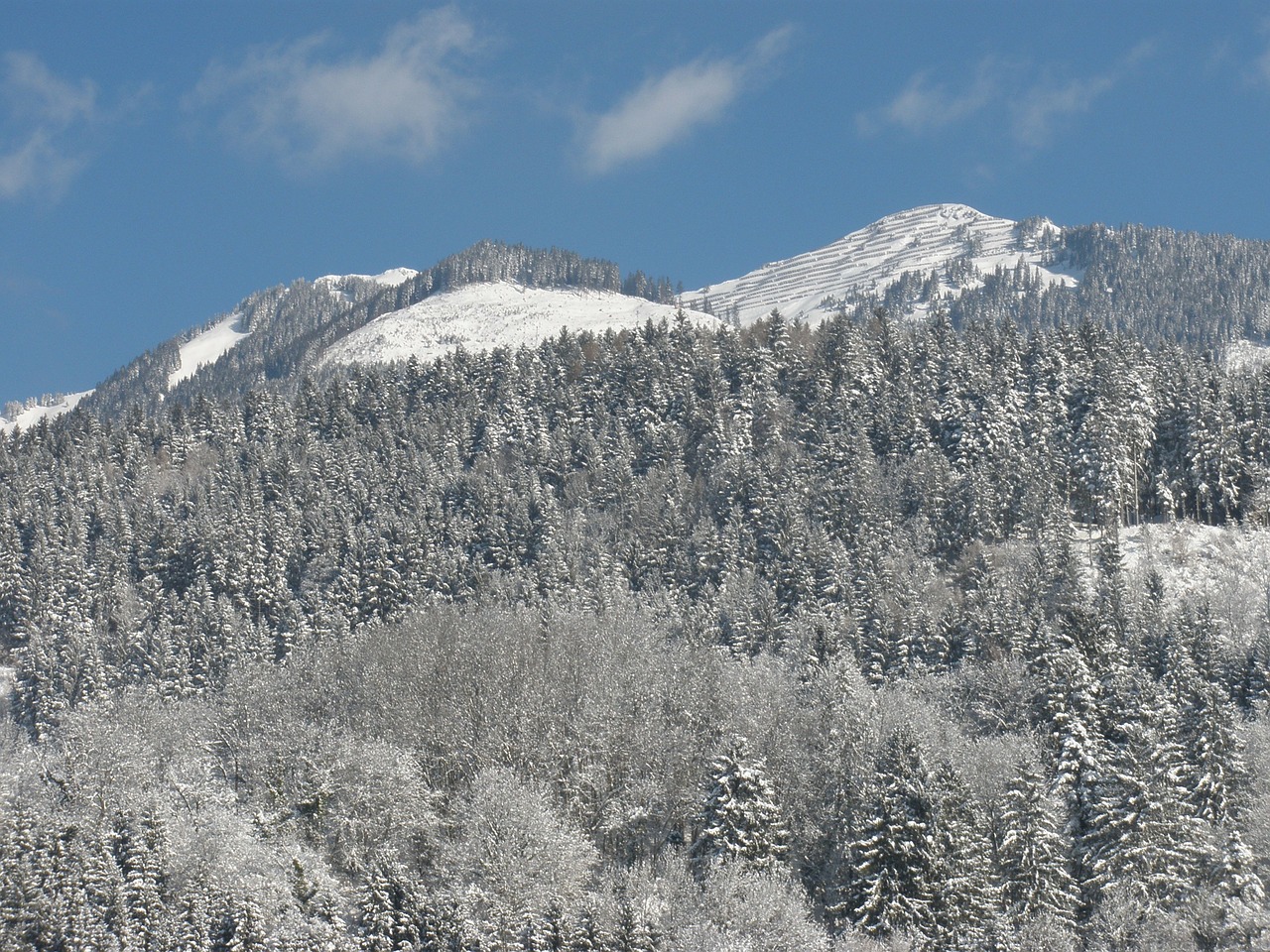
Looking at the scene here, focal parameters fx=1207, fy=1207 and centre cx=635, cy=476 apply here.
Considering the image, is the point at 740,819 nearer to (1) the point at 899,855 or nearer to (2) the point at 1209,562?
(1) the point at 899,855

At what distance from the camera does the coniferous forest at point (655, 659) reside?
51.3m

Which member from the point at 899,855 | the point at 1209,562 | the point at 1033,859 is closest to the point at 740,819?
the point at 899,855

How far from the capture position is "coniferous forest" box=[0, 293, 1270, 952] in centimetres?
5128

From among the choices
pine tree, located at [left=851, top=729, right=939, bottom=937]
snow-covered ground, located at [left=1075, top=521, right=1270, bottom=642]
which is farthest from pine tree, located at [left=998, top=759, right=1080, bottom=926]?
snow-covered ground, located at [left=1075, top=521, right=1270, bottom=642]

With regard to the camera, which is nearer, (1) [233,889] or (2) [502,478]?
(1) [233,889]

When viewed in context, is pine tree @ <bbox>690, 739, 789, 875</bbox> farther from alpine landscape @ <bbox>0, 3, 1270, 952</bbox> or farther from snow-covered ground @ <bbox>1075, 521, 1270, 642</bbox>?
snow-covered ground @ <bbox>1075, 521, 1270, 642</bbox>

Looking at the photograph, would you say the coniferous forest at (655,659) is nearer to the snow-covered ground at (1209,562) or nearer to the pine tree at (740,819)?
the pine tree at (740,819)

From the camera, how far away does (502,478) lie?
130375 mm

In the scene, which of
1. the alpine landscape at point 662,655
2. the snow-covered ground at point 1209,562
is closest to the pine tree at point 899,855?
the alpine landscape at point 662,655

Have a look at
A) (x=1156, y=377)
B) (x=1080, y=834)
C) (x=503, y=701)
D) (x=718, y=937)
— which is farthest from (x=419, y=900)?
(x=1156, y=377)

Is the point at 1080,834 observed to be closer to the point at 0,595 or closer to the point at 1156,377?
the point at 1156,377

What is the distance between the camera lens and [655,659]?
8169 centimetres

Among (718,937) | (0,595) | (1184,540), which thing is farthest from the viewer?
(0,595)

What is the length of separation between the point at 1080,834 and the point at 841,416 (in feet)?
268
